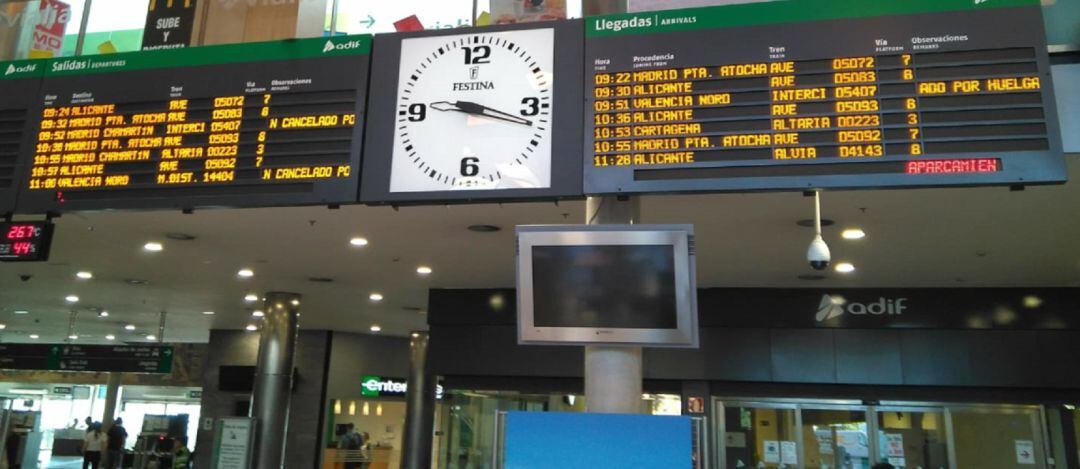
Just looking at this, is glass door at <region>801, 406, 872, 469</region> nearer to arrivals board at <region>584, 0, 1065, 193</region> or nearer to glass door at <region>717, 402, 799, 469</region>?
glass door at <region>717, 402, 799, 469</region>

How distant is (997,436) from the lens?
33.4ft

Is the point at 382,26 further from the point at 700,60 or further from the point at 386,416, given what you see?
the point at 386,416

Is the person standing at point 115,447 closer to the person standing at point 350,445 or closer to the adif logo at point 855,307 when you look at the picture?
the person standing at point 350,445

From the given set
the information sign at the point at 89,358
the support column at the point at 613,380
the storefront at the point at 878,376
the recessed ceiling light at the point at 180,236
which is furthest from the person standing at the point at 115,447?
the support column at the point at 613,380

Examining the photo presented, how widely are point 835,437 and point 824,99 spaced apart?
7.50 metres

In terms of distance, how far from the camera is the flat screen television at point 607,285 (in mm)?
3887

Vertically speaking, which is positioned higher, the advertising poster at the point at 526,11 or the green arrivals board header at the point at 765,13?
the advertising poster at the point at 526,11

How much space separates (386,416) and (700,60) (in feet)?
57.6

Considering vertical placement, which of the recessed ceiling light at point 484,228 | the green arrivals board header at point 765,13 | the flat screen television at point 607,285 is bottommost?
the flat screen television at point 607,285

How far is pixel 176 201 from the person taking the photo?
4.75 meters

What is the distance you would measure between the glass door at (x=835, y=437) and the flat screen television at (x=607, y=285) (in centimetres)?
748

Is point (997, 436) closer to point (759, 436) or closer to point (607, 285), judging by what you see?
point (759, 436)

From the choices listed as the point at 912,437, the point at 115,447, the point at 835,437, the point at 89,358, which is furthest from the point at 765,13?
the point at 115,447

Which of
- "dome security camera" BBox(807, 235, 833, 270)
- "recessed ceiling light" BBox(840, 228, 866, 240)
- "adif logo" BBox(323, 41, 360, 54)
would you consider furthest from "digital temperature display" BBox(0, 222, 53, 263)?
"recessed ceiling light" BBox(840, 228, 866, 240)
